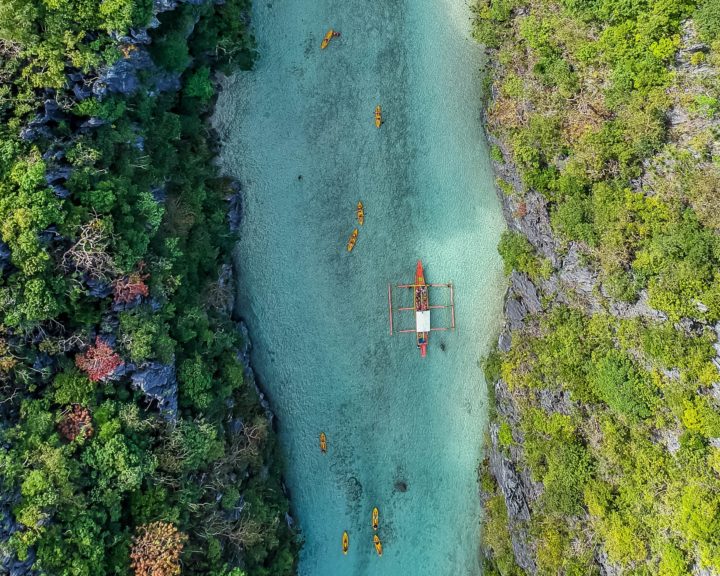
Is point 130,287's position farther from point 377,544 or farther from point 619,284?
point 619,284

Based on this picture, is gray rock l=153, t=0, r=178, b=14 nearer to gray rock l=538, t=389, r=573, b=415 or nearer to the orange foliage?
the orange foliage

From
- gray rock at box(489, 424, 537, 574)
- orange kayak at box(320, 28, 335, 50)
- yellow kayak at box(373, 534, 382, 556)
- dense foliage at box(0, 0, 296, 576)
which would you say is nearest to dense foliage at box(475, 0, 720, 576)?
gray rock at box(489, 424, 537, 574)

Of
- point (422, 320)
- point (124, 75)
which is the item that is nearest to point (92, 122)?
point (124, 75)

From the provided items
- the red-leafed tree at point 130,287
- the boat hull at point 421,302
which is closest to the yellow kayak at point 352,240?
the boat hull at point 421,302

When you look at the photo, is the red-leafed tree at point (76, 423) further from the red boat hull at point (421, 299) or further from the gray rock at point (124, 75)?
the red boat hull at point (421, 299)

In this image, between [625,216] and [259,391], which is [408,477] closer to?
[259,391]

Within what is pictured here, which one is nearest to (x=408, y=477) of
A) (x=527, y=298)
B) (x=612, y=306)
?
(x=527, y=298)
